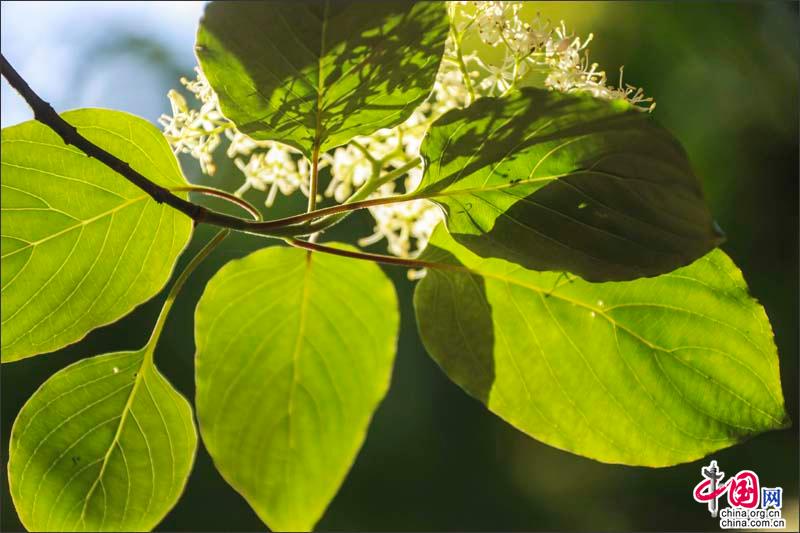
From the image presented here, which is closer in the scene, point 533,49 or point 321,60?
point 321,60

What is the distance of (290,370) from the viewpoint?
0.53 meters

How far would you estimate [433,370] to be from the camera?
9.68ft

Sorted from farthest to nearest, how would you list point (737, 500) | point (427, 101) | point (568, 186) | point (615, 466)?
point (615, 466)
point (737, 500)
point (427, 101)
point (568, 186)

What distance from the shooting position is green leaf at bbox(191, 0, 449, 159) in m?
0.45

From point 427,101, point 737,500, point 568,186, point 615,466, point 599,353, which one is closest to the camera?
point 568,186

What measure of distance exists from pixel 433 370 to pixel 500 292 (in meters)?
2.42

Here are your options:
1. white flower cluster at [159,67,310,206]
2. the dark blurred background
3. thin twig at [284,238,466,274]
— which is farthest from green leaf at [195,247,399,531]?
the dark blurred background

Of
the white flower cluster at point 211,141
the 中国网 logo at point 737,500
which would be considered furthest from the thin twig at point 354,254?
the 中国网 logo at point 737,500

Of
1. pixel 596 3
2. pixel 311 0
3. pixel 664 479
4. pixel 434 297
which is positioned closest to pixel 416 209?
pixel 434 297

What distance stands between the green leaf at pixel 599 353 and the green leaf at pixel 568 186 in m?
0.08

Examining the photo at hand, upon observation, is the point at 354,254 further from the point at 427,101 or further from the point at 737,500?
the point at 737,500

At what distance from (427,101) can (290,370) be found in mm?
276

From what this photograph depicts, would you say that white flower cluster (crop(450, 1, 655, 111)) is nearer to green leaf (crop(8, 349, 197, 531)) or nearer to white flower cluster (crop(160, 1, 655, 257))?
white flower cluster (crop(160, 1, 655, 257))

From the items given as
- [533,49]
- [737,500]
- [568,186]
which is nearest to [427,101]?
[533,49]
